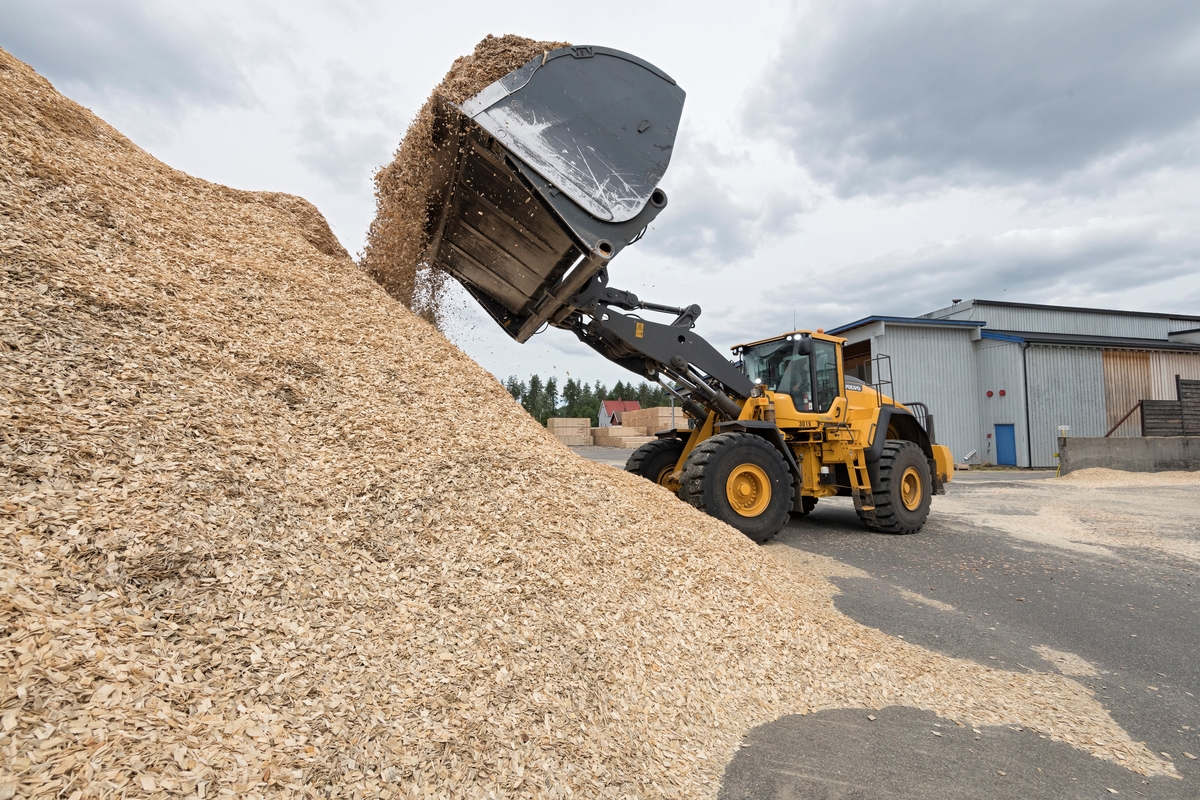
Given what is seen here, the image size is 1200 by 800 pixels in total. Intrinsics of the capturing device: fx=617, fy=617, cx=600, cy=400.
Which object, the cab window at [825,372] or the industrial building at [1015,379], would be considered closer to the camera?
the cab window at [825,372]

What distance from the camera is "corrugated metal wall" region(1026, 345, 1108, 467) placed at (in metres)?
18.3

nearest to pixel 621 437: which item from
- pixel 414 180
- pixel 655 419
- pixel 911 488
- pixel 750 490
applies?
pixel 655 419

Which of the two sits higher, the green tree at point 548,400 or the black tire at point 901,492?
the green tree at point 548,400

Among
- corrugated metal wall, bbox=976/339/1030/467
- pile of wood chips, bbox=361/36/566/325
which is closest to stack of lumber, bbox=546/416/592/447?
corrugated metal wall, bbox=976/339/1030/467

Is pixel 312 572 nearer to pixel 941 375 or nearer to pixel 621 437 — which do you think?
pixel 941 375

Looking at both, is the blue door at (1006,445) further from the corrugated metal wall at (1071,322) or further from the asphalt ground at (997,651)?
the asphalt ground at (997,651)

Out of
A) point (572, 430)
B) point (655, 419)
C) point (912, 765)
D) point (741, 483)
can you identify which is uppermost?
point (655, 419)

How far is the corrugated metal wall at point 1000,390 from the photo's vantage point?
18.3 m

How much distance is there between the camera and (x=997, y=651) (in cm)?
379

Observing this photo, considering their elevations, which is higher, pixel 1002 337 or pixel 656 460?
pixel 1002 337

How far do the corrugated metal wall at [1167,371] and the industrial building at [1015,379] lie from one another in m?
0.03

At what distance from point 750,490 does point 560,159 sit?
376 centimetres

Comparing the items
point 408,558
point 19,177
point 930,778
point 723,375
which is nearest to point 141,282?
point 19,177

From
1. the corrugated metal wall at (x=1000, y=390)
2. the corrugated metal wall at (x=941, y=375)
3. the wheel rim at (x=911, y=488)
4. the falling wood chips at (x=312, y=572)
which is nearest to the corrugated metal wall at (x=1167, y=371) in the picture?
the corrugated metal wall at (x=1000, y=390)
